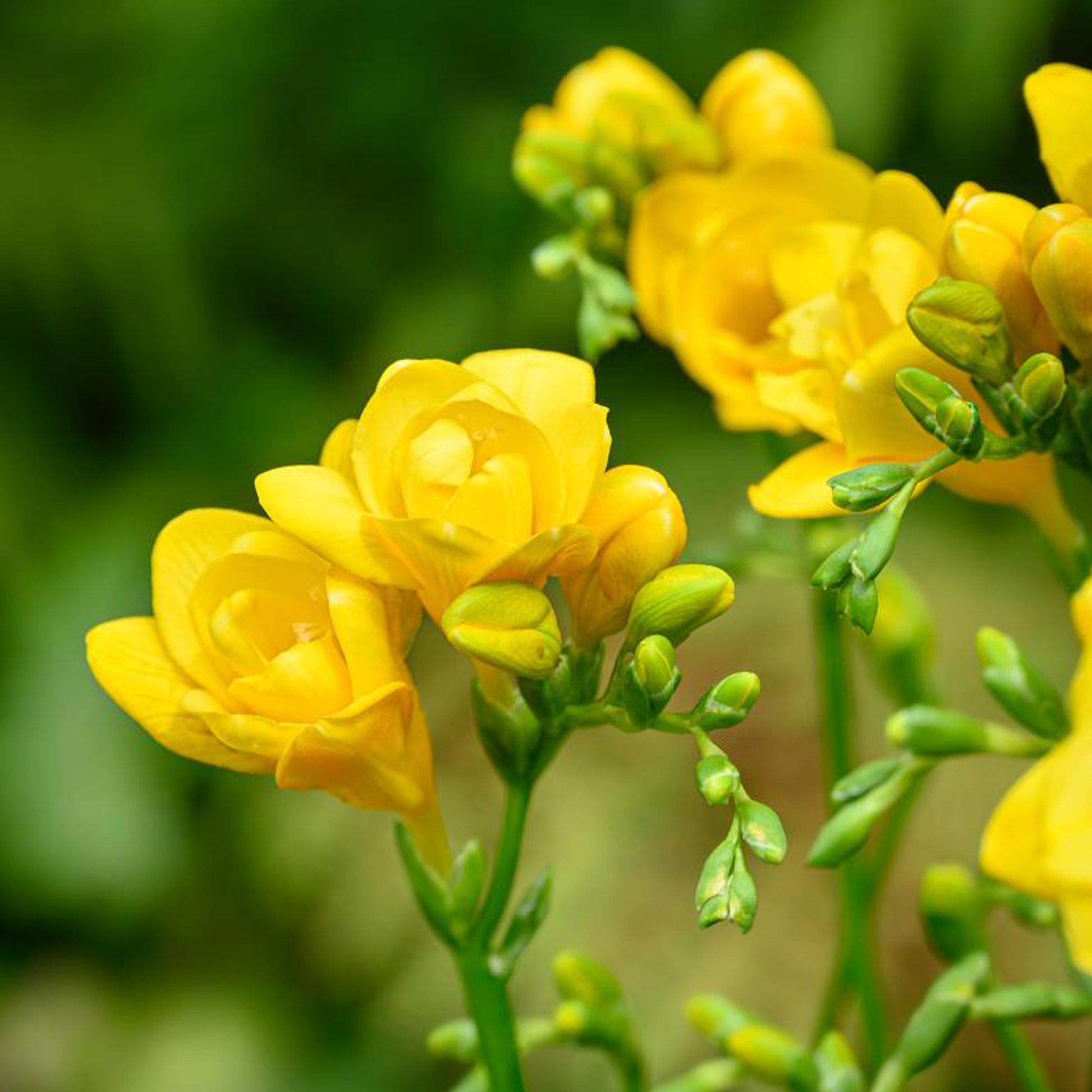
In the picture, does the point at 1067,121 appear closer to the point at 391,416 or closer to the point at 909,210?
the point at 909,210

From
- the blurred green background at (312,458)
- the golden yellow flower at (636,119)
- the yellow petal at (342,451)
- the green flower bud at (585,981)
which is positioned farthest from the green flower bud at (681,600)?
the blurred green background at (312,458)

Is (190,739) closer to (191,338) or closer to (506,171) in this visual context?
(506,171)

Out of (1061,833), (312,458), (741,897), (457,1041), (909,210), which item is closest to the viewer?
(1061,833)

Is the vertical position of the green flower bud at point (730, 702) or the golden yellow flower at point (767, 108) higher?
the golden yellow flower at point (767, 108)

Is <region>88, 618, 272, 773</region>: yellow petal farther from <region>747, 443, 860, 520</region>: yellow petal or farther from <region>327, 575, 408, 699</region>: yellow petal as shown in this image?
<region>747, 443, 860, 520</region>: yellow petal

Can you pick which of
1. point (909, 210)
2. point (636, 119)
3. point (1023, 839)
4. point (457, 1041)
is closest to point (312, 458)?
point (636, 119)

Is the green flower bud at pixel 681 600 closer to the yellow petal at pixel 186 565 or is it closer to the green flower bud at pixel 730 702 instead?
the green flower bud at pixel 730 702

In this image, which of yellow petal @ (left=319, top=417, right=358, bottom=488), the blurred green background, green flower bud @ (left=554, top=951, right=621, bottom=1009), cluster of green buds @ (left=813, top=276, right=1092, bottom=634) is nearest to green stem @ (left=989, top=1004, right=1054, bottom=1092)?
green flower bud @ (left=554, top=951, right=621, bottom=1009)

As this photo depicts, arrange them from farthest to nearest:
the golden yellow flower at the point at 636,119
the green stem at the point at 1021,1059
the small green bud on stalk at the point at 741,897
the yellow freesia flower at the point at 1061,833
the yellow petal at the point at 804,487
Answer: the golden yellow flower at the point at 636,119, the green stem at the point at 1021,1059, the yellow petal at the point at 804,487, the small green bud on stalk at the point at 741,897, the yellow freesia flower at the point at 1061,833

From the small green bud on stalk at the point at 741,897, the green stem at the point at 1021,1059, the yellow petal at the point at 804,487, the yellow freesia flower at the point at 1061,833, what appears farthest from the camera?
the green stem at the point at 1021,1059
